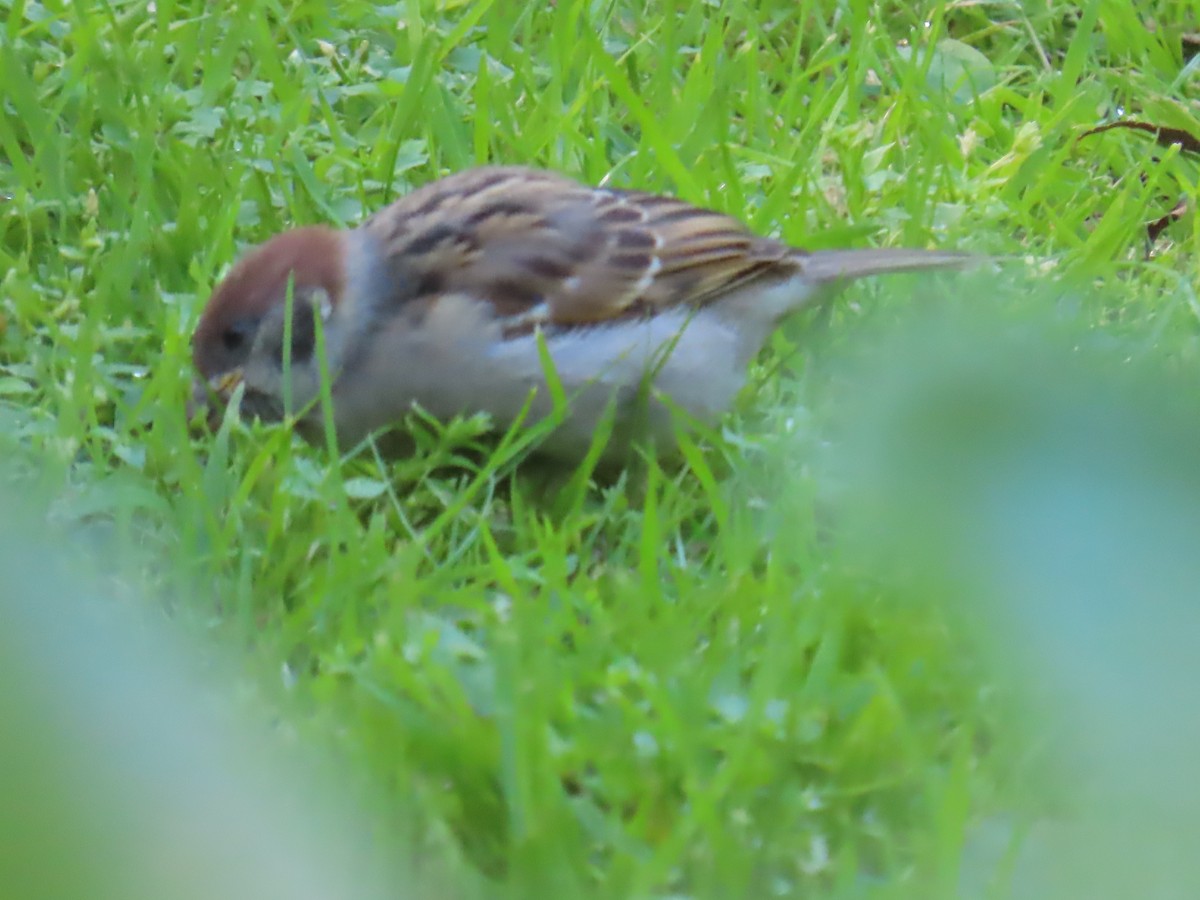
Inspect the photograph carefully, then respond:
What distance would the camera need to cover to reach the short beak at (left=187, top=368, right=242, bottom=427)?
2770mm

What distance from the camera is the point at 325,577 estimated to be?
234 centimetres

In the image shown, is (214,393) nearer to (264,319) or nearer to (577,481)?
(264,319)

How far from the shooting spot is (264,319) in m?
2.77

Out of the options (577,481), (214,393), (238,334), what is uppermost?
(238,334)

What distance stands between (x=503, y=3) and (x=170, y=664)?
Result: 158 inches

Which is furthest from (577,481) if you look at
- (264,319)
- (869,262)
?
(869,262)

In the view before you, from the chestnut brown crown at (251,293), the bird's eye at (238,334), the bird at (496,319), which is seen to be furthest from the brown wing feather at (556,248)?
the bird's eye at (238,334)

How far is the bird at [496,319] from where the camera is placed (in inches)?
107

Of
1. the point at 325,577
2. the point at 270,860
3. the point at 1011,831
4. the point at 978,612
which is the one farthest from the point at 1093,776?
the point at 325,577

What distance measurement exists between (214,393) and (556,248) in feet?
2.27

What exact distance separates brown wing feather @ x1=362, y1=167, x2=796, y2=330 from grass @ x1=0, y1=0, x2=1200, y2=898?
11.0 inches

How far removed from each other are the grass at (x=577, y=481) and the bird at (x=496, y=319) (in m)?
0.11

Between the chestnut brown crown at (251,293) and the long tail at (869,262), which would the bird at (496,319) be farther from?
the long tail at (869,262)

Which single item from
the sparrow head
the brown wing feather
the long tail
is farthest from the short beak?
the long tail
